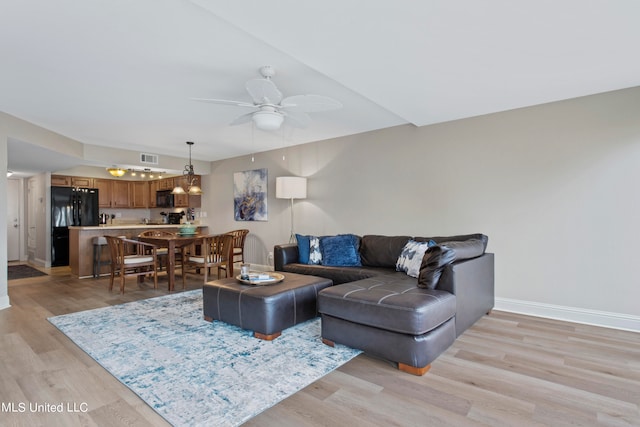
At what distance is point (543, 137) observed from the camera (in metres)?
3.61

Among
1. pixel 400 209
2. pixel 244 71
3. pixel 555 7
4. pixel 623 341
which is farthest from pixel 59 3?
pixel 623 341

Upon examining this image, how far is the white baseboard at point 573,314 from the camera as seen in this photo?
3.20 meters

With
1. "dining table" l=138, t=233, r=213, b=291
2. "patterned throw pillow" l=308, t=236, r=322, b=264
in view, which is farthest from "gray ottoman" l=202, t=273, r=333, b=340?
"dining table" l=138, t=233, r=213, b=291

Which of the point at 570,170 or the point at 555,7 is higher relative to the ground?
the point at 555,7

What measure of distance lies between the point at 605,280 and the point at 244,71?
12.9 feet

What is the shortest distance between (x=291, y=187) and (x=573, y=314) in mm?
3977

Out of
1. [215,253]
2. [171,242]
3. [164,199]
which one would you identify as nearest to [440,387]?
[215,253]

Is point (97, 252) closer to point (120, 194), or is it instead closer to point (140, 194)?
point (120, 194)

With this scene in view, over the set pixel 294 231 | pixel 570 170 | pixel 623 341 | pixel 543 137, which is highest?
pixel 543 137

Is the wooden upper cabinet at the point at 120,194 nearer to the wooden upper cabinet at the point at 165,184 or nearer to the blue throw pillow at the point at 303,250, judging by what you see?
the wooden upper cabinet at the point at 165,184

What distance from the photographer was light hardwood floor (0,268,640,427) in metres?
1.83

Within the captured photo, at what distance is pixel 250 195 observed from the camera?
680cm

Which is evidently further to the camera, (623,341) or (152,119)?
(152,119)

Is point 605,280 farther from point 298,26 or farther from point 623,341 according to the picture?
point 298,26
